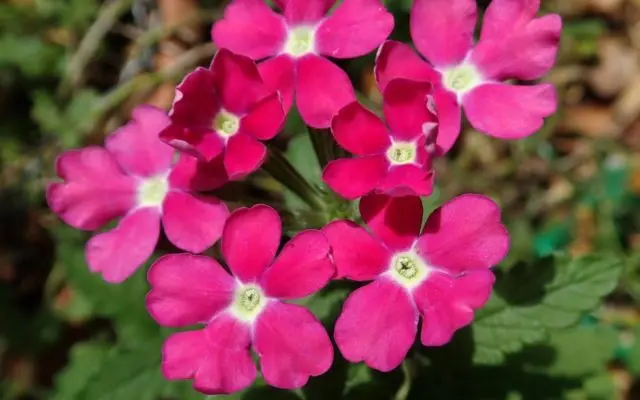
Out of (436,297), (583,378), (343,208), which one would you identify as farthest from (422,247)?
(583,378)

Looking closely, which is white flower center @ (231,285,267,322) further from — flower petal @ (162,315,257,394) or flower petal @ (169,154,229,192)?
flower petal @ (169,154,229,192)

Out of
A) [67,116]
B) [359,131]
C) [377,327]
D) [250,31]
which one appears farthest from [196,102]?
[67,116]

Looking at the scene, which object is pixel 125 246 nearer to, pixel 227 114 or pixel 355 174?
pixel 227 114

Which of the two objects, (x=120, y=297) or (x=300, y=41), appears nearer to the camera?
(x=300, y=41)

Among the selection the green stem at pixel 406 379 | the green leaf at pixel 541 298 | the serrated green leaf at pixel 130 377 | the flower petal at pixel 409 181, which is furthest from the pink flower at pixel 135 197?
the green leaf at pixel 541 298

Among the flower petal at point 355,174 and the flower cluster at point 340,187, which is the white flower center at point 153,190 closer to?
the flower cluster at point 340,187

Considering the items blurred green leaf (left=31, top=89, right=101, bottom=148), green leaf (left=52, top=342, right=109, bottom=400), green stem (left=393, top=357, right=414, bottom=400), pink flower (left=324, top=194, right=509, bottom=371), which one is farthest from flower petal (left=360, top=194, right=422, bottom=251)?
blurred green leaf (left=31, top=89, right=101, bottom=148)

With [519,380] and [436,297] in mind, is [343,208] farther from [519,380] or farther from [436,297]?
[519,380]
